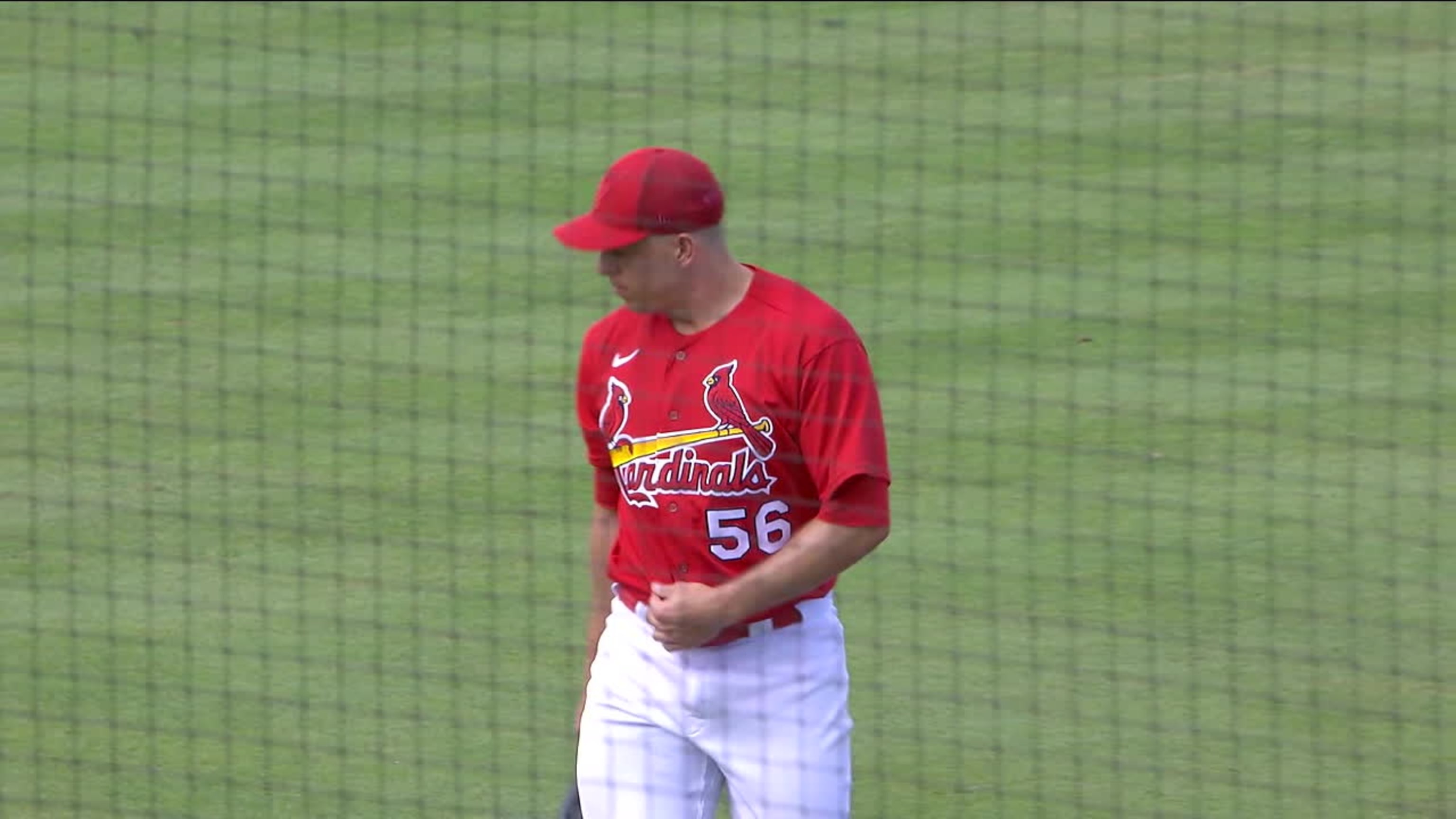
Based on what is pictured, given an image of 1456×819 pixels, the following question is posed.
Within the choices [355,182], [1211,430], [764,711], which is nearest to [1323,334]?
[1211,430]

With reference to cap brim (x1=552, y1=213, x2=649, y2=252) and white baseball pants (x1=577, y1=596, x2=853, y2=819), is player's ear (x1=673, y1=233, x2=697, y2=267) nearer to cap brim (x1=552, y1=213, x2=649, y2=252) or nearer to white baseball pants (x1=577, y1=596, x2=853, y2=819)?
cap brim (x1=552, y1=213, x2=649, y2=252)

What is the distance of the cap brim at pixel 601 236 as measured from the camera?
4062 mm

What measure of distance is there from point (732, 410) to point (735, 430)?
0.04 metres

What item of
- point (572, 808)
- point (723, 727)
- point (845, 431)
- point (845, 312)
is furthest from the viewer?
point (845, 312)

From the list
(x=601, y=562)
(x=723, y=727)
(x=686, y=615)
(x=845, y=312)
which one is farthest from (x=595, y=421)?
(x=845, y=312)

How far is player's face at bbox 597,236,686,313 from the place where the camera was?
13.4 ft

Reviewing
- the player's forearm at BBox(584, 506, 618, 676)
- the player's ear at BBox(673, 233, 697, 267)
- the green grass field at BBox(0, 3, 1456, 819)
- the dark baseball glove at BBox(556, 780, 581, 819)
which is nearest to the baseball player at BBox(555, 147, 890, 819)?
the player's ear at BBox(673, 233, 697, 267)

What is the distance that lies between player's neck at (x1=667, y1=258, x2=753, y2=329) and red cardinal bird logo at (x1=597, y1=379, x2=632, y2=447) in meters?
0.18

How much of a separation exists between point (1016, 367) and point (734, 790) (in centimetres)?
435

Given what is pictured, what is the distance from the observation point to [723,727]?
13.9 ft

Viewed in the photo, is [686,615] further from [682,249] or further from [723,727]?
[682,249]

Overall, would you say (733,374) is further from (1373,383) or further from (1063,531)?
(1373,383)

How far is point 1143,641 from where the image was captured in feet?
21.2

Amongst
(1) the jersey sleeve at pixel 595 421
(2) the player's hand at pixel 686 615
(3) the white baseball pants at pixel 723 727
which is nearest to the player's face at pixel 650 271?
(1) the jersey sleeve at pixel 595 421
